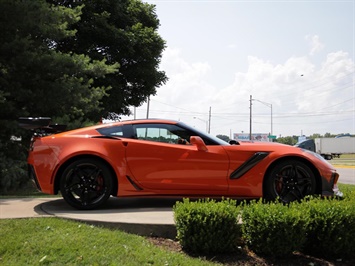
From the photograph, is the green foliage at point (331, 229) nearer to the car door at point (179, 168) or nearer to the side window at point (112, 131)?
the car door at point (179, 168)

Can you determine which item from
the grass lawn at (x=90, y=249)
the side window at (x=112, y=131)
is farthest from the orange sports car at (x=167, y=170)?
the grass lawn at (x=90, y=249)

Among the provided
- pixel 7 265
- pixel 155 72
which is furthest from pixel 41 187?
pixel 155 72

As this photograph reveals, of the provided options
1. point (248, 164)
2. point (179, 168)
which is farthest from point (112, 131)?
point (248, 164)

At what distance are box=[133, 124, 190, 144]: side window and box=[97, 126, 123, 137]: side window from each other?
220mm

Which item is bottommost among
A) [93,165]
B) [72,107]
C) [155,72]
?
[93,165]

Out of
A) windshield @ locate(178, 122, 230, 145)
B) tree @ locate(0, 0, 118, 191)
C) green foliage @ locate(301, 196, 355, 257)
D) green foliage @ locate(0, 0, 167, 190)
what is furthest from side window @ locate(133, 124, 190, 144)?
tree @ locate(0, 0, 118, 191)

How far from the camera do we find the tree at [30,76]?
9.94 metres

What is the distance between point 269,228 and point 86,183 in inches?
104

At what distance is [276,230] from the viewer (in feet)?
12.7

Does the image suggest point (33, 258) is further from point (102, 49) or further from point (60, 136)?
point (102, 49)

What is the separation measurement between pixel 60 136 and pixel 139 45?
16908 mm

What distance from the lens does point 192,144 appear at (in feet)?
17.6

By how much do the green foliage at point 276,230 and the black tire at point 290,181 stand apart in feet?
4.11

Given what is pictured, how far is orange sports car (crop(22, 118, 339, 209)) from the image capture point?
17.1 ft
